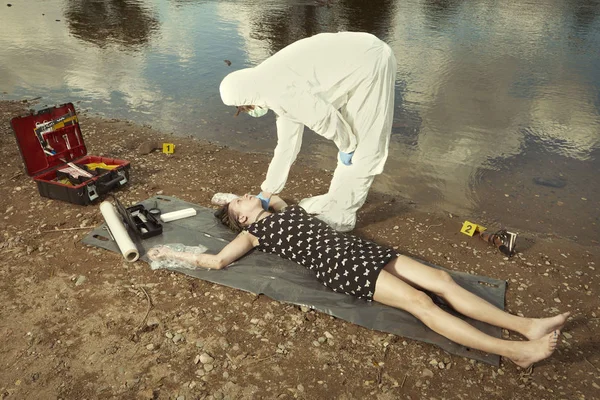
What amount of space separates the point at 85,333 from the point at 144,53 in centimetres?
847

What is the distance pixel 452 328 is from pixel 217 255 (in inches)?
73.0

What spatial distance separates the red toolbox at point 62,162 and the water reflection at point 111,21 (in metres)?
6.70

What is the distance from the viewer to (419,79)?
8641 millimetres

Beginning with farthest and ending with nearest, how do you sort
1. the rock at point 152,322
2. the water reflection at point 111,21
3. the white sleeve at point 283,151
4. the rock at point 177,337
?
the water reflection at point 111,21, the white sleeve at point 283,151, the rock at point 152,322, the rock at point 177,337

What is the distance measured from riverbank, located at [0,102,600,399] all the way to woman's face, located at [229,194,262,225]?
2.07 ft

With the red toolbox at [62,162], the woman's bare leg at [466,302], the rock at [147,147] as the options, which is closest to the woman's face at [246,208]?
the woman's bare leg at [466,302]

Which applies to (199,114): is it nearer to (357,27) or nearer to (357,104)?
(357,104)

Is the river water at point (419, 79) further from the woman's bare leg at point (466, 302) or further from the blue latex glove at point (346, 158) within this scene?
the woman's bare leg at point (466, 302)

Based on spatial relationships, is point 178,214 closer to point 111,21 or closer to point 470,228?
point 470,228

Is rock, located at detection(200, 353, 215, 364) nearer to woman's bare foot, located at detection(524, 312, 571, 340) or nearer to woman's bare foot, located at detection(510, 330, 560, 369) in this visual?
woman's bare foot, located at detection(510, 330, 560, 369)

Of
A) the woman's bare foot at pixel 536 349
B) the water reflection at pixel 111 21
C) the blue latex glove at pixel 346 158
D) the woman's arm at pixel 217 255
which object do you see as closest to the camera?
the woman's bare foot at pixel 536 349

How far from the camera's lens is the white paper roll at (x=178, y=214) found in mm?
4402

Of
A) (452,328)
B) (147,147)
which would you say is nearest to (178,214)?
(147,147)

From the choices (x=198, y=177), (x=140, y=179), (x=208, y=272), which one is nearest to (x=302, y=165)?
(x=198, y=177)
